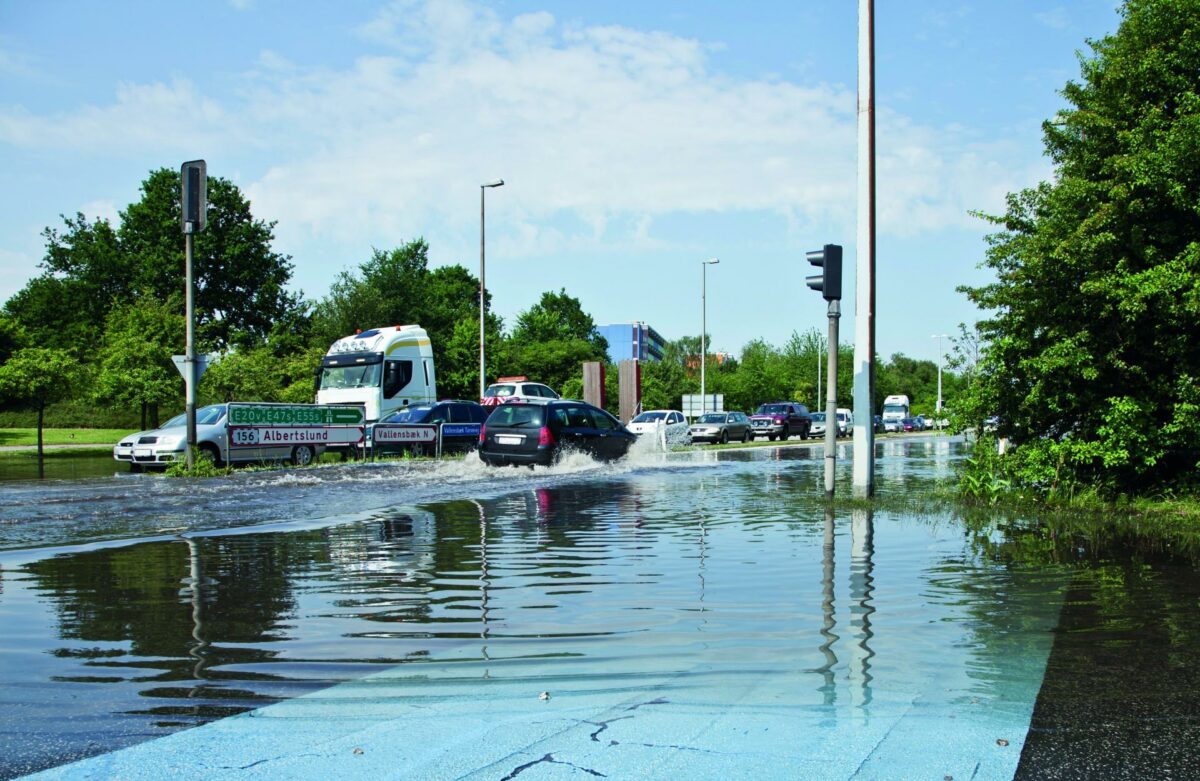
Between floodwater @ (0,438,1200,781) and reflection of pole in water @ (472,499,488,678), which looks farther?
reflection of pole in water @ (472,499,488,678)

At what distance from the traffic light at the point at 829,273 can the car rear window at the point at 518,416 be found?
9.39 metres

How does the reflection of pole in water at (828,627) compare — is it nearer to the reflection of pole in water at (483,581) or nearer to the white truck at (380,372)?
the reflection of pole in water at (483,581)

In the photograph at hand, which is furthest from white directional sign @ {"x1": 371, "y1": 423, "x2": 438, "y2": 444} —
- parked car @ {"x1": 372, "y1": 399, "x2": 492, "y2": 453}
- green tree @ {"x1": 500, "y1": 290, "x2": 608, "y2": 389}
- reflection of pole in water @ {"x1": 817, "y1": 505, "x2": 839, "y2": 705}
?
green tree @ {"x1": 500, "y1": 290, "x2": 608, "y2": 389}

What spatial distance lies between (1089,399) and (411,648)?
10386 millimetres

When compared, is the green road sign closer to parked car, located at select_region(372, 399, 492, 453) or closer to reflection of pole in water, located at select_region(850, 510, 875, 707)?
parked car, located at select_region(372, 399, 492, 453)

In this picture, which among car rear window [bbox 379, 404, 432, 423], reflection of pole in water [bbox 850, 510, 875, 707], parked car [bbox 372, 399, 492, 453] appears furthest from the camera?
car rear window [bbox 379, 404, 432, 423]

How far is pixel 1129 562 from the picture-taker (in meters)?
7.98

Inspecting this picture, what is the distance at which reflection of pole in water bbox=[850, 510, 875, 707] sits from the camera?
15.0ft

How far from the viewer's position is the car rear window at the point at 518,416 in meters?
20.9

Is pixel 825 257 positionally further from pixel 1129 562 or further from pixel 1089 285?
pixel 1129 562

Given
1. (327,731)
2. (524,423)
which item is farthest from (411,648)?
(524,423)

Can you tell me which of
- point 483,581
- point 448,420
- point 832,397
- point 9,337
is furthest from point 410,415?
point 9,337

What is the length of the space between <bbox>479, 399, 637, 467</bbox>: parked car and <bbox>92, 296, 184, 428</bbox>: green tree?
22.1 metres

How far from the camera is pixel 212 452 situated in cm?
2233
